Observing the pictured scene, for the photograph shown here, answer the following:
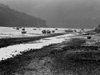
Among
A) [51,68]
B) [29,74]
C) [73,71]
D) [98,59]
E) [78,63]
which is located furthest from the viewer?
[98,59]

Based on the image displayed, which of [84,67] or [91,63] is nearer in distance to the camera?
[84,67]

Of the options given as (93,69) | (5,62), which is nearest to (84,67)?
(93,69)

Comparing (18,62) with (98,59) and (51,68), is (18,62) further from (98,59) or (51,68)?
(98,59)

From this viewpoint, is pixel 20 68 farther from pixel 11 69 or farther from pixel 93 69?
pixel 93 69

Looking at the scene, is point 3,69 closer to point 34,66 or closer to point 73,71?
point 34,66

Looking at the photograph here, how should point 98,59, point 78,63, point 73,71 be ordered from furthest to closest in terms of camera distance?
point 98,59 → point 78,63 → point 73,71

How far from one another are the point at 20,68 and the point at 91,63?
7.95 meters

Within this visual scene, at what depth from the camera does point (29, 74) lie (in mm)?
16047

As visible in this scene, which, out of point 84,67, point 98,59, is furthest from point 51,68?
point 98,59

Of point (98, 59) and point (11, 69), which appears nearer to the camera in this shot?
point (11, 69)

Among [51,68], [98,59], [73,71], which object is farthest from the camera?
[98,59]

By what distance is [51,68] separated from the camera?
1828 cm

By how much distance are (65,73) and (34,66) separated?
419 cm

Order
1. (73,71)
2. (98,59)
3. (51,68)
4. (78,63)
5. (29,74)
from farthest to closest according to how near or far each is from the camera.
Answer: (98,59), (78,63), (51,68), (73,71), (29,74)
